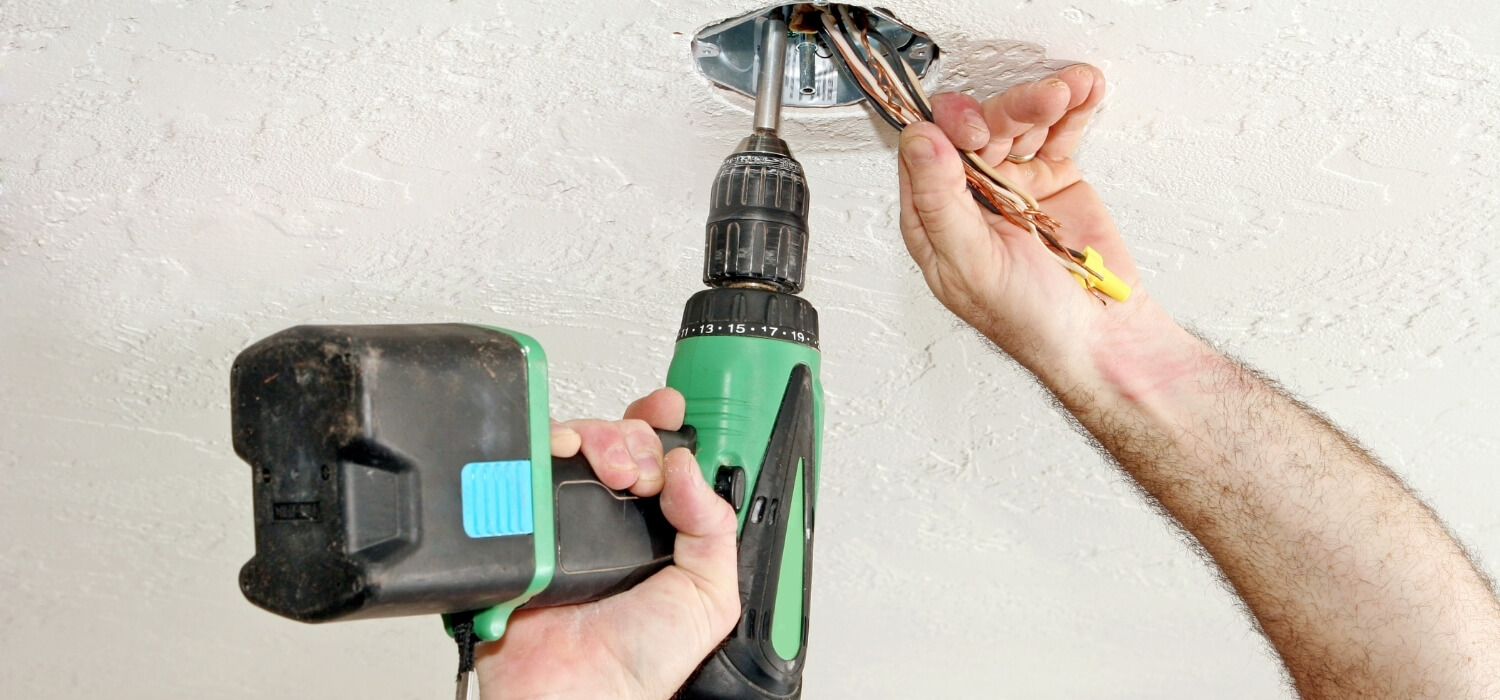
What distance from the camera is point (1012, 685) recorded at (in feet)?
5.67

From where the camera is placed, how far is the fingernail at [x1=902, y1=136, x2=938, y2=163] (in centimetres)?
68

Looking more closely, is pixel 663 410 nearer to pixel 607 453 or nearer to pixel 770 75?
pixel 607 453

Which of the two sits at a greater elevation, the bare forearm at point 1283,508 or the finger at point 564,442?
the finger at point 564,442

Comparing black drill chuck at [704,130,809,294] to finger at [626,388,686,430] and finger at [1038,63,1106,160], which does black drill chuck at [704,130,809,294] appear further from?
finger at [1038,63,1106,160]

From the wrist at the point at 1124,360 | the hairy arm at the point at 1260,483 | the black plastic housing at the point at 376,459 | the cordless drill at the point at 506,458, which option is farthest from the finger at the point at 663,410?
the wrist at the point at 1124,360

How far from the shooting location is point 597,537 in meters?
0.61

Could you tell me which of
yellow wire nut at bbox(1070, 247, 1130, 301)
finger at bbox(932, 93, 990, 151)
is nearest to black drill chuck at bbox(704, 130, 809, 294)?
finger at bbox(932, 93, 990, 151)

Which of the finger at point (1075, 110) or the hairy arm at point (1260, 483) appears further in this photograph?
the hairy arm at point (1260, 483)

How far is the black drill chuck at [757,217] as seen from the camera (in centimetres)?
67

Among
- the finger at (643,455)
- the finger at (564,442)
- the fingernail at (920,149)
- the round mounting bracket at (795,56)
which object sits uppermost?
the round mounting bracket at (795,56)

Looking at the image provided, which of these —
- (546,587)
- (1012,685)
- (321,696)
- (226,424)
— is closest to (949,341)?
(546,587)

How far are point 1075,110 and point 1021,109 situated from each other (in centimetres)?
6

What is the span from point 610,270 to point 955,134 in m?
0.37

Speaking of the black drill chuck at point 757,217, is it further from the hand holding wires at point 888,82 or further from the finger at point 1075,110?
the finger at point 1075,110
